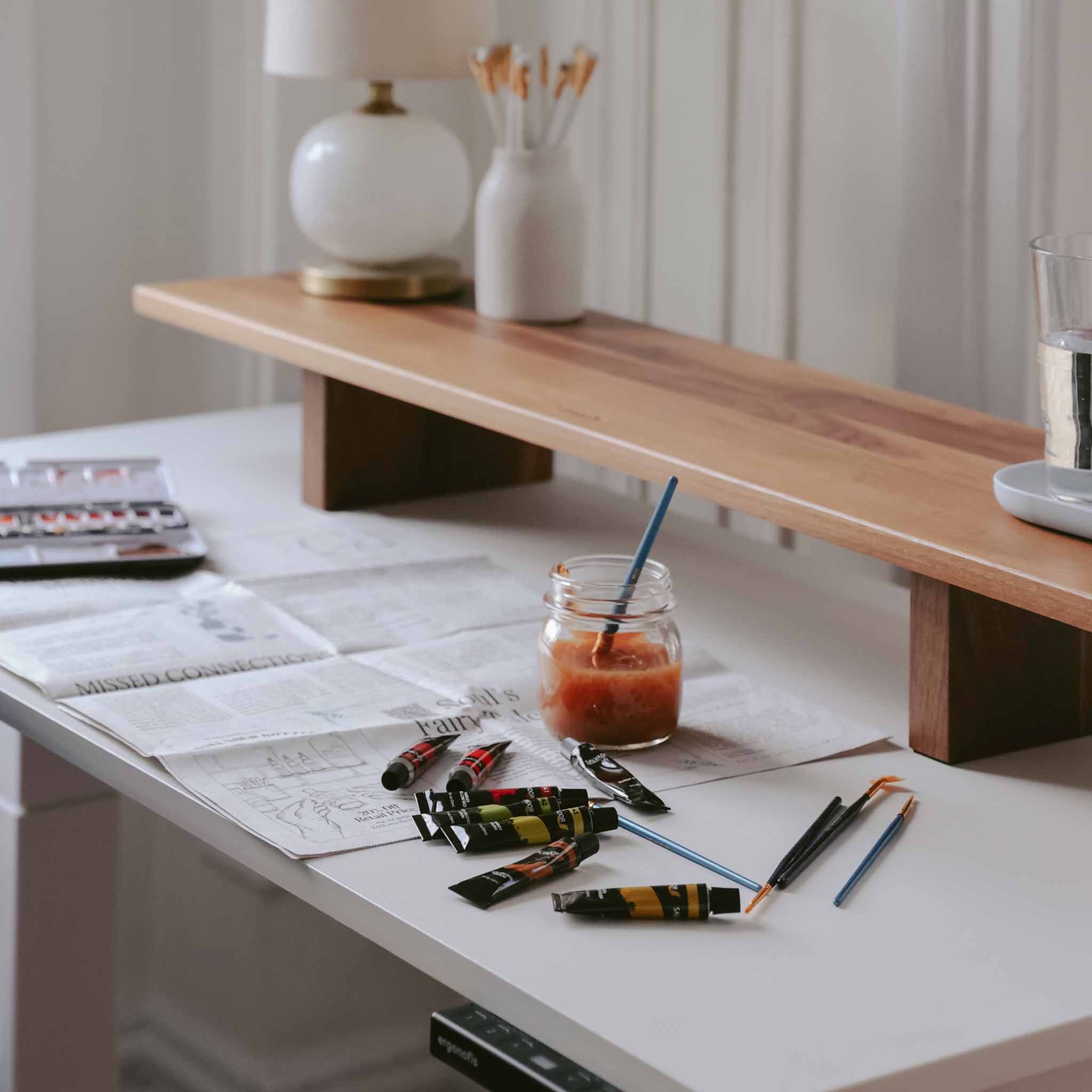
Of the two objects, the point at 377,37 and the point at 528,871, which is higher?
the point at 377,37

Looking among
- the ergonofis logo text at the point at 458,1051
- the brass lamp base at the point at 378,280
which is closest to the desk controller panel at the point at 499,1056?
the ergonofis logo text at the point at 458,1051

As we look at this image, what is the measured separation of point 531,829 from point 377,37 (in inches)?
38.7

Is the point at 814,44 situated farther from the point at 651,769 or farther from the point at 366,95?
the point at 651,769

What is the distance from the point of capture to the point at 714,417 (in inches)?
50.3

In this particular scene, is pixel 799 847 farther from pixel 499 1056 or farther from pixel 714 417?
pixel 714 417

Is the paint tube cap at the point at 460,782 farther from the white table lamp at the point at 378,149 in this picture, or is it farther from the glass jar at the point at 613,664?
the white table lamp at the point at 378,149

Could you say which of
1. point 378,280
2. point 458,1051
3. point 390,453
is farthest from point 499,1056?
point 378,280

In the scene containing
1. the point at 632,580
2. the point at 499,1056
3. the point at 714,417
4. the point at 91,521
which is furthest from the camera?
the point at 91,521

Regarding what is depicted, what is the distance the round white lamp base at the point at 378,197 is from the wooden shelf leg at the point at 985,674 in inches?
31.8

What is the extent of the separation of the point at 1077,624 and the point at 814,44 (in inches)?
37.1

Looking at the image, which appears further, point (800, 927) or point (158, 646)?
point (158, 646)

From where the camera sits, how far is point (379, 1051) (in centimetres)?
203

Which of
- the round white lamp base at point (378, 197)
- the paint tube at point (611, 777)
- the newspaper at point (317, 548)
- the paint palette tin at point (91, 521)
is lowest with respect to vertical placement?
the paint tube at point (611, 777)

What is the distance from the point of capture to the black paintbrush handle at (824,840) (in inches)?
34.3
